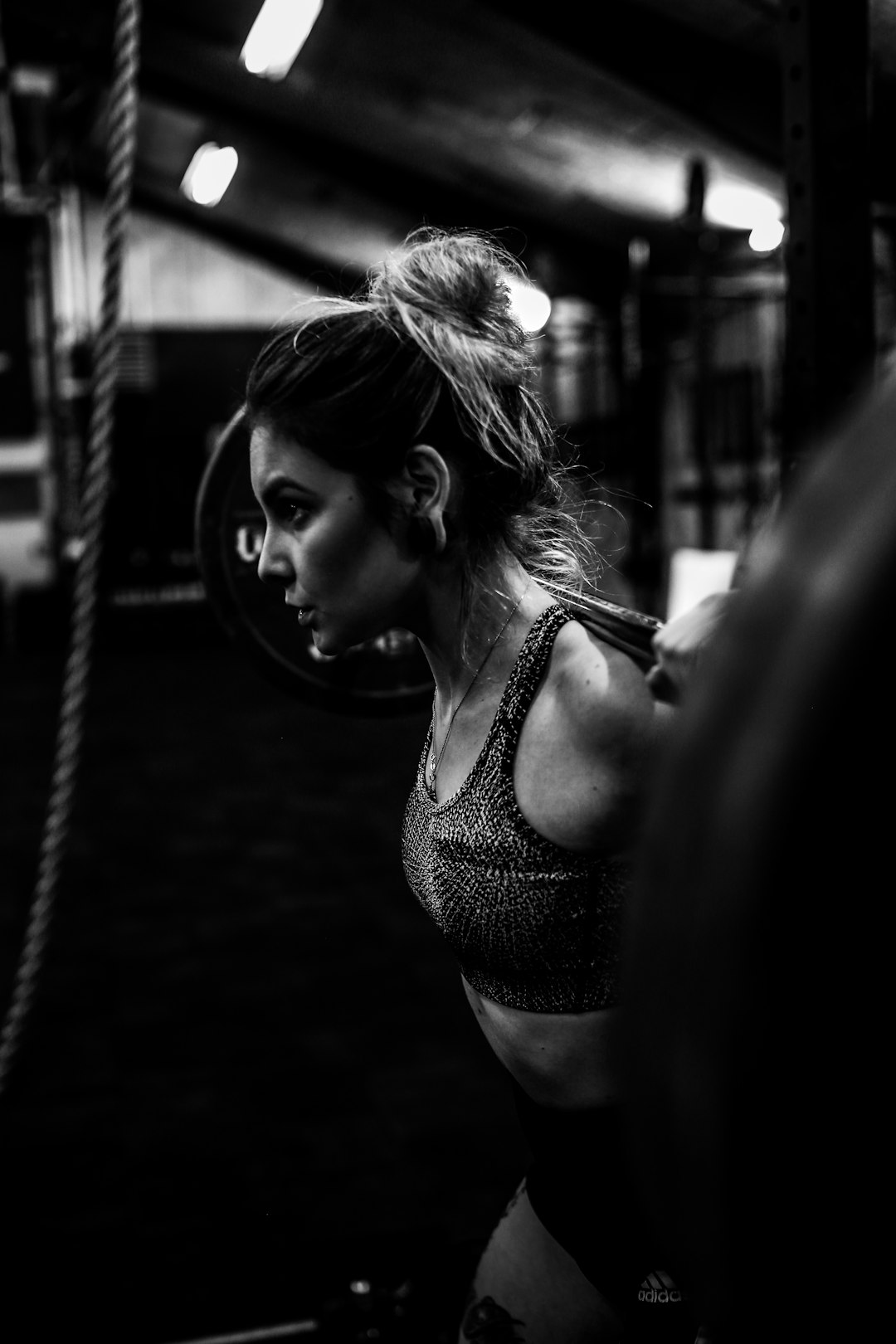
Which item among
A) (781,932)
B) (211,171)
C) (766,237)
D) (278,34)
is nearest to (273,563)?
(781,932)

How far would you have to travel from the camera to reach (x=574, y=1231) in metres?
0.90

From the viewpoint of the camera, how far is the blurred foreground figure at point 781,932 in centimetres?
25

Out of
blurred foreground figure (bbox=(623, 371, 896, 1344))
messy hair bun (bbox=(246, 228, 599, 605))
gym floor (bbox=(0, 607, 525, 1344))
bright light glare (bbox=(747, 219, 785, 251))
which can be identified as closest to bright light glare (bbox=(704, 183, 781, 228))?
bright light glare (bbox=(747, 219, 785, 251))

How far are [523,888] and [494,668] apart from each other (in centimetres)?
17

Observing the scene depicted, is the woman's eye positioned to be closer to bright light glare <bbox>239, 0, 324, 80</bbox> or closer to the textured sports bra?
the textured sports bra

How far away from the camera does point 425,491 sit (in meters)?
0.85

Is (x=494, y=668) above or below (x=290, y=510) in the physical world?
below

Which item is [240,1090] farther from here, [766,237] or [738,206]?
[738,206]

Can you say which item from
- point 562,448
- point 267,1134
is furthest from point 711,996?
point 267,1134

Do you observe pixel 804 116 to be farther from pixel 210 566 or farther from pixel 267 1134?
pixel 267 1134

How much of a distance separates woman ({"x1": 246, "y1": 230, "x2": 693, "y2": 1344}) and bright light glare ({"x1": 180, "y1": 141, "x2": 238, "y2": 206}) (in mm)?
8859

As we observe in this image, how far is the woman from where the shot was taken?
0.81m

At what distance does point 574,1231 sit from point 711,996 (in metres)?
0.74

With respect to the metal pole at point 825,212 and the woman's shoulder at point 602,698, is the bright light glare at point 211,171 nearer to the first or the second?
the metal pole at point 825,212
